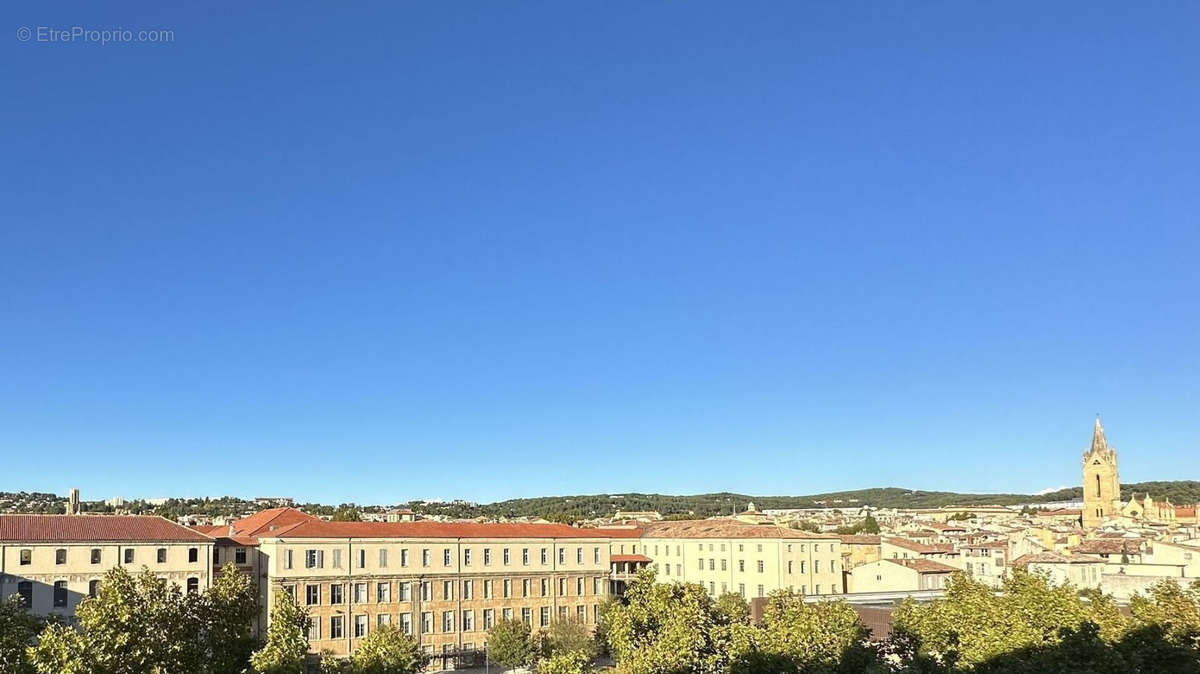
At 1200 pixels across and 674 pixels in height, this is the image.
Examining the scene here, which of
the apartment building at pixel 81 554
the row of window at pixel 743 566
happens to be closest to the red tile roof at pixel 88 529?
the apartment building at pixel 81 554

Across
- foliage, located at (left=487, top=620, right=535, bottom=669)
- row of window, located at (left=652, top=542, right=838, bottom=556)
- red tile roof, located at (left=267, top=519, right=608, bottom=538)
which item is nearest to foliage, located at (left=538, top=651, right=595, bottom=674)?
foliage, located at (left=487, top=620, right=535, bottom=669)

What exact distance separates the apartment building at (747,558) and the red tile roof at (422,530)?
13.3m

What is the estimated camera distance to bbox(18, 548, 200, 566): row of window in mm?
62000

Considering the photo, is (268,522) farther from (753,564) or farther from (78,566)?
(753,564)

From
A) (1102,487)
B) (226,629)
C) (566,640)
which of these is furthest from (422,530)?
(1102,487)

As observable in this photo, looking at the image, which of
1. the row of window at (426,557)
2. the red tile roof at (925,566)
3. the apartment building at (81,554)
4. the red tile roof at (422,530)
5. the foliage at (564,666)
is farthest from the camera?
the red tile roof at (925,566)

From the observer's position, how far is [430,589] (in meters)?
75.4

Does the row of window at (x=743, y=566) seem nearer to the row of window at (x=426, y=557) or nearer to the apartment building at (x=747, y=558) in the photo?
the apartment building at (x=747, y=558)

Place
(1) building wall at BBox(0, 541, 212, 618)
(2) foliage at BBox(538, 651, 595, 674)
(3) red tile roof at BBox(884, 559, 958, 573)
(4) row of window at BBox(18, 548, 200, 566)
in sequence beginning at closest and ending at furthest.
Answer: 1. (2) foliage at BBox(538, 651, 595, 674)
2. (1) building wall at BBox(0, 541, 212, 618)
3. (4) row of window at BBox(18, 548, 200, 566)
4. (3) red tile roof at BBox(884, 559, 958, 573)

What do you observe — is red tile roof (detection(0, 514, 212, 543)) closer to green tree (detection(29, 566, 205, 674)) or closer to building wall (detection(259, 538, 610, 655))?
building wall (detection(259, 538, 610, 655))

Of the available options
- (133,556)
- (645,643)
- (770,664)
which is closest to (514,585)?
(133,556)

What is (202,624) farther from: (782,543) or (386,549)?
(782,543)

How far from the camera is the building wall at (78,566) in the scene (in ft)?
202

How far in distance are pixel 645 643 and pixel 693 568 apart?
5615cm
